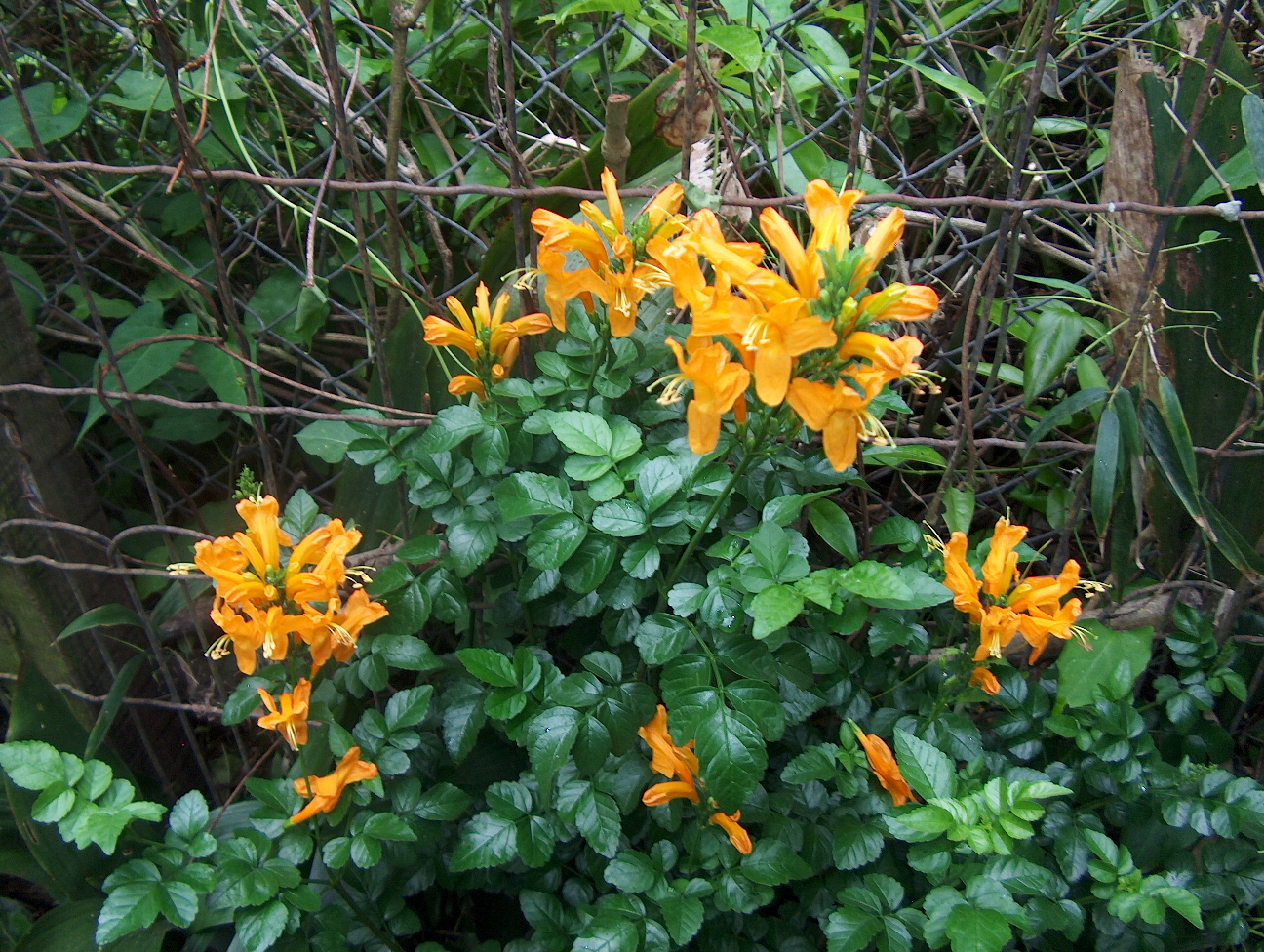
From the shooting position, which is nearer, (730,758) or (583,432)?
(730,758)

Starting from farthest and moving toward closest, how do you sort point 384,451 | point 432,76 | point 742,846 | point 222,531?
point 222,531, point 432,76, point 384,451, point 742,846

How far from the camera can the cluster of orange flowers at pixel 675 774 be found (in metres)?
0.96

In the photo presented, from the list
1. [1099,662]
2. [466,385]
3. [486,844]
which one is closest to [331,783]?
[486,844]

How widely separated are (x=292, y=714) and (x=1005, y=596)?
865mm

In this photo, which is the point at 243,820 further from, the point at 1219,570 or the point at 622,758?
the point at 1219,570

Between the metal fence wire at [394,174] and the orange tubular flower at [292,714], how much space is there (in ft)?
1.17

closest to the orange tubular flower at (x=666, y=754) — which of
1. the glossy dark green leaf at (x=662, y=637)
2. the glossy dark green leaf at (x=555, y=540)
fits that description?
the glossy dark green leaf at (x=662, y=637)

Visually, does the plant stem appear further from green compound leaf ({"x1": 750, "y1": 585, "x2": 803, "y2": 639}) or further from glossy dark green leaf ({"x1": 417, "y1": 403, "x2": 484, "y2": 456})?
glossy dark green leaf ({"x1": 417, "y1": 403, "x2": 484, "y2": 456})

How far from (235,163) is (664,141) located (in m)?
0.88

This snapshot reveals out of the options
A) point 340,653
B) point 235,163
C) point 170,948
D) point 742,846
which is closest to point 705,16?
point 235,163

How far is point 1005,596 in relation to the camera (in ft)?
3.21

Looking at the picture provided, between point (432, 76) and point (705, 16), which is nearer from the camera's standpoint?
point (705, 16)

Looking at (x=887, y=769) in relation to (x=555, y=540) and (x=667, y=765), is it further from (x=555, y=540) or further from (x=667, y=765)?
(x=555, y=540)

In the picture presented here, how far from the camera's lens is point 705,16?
1335 mm
